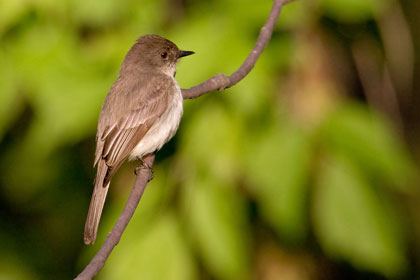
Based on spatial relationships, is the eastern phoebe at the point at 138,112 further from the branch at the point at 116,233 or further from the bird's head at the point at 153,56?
the branch at the point at 116,233

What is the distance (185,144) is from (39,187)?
1990mm

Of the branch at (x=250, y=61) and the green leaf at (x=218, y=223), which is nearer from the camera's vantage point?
the branch at (x=250, y=61)

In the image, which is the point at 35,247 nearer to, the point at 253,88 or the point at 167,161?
the point at 167,161

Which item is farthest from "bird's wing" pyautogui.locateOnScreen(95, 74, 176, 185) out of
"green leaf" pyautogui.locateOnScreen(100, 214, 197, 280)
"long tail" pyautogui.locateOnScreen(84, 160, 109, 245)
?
"green leaf" pyautogui.locateOnScreen(100, 214, 197, 280)

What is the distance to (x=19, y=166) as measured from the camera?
573 centimetres

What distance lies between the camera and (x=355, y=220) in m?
3.75

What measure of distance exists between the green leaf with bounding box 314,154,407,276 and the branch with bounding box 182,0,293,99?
80 centimetres

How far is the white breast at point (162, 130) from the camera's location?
4348 mm

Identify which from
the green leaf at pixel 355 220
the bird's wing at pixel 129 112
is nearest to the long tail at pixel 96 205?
the bird's wing at pixel 129 112

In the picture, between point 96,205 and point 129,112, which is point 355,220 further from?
point 129,112

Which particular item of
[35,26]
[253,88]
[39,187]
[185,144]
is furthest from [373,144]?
[39,187]

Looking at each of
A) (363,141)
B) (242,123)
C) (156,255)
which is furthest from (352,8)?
(156,255)

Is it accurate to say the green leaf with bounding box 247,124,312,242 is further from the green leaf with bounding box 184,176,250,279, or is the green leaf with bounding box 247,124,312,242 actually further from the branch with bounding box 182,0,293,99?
the branch with bounding box 182,0,293,99

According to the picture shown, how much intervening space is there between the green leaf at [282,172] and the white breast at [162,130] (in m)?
0.68
